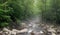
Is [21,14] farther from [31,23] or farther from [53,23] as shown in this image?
[53,23]

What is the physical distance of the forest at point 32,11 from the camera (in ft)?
10.0

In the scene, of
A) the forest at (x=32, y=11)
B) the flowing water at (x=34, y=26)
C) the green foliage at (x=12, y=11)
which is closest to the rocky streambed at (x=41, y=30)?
the flowing water at (x=34, y=26)

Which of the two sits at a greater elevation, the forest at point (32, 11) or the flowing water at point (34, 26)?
the forest at point (32, 11)

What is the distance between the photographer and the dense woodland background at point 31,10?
3.06m

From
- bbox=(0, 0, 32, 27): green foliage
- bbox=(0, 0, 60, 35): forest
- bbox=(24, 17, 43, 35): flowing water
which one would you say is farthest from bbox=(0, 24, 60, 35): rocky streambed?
bbox=(0, 0, 32, 27): green foliage

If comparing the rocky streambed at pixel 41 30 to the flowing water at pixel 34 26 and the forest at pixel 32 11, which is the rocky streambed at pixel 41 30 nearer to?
the flowing water at pixel 34 26

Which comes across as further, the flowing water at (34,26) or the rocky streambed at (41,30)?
the flowing water at (34,26)

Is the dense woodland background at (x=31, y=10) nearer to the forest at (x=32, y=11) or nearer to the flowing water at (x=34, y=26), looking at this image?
the forest at (x=32, y=11)

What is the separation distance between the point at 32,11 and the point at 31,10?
35mm

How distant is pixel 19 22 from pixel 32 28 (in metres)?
0.36

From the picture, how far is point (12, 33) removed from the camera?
272 centimetres

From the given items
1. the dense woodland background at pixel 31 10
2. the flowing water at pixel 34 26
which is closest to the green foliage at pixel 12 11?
the dense woodland background at pixel 31 10

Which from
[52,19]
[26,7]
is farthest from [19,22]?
[52,19]

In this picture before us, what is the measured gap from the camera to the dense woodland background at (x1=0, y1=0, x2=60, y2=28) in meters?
3.06
